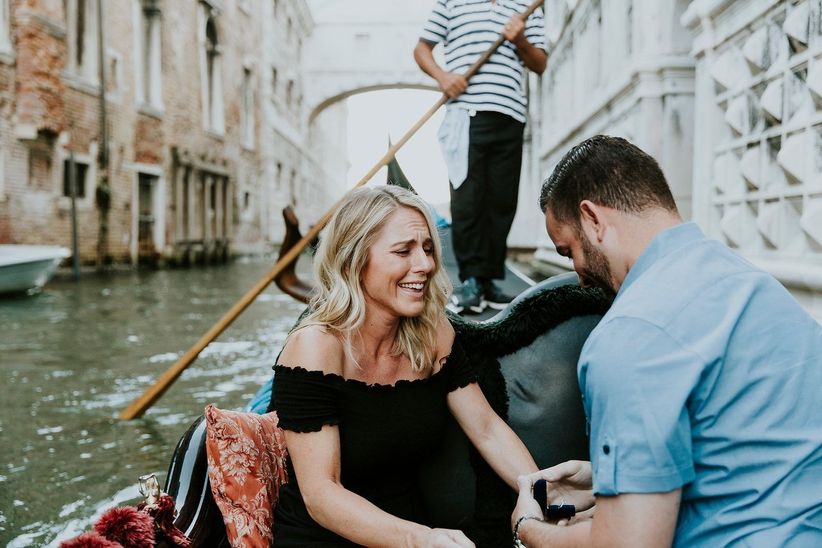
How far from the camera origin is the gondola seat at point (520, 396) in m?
1.47

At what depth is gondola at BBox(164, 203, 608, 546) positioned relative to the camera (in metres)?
1.47

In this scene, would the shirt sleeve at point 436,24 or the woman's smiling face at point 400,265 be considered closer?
the woman's smiling face at point 400,265

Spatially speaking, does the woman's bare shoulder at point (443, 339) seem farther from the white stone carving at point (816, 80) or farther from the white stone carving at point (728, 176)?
the white stone carving at point (728, 176)

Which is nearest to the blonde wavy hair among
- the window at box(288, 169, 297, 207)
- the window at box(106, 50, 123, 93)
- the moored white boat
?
the moored white boat

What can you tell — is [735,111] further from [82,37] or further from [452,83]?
[82,37]

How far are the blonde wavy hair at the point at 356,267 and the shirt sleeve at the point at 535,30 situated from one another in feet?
5.33

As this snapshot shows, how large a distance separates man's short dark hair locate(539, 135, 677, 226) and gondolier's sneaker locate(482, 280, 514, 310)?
177 centimetres

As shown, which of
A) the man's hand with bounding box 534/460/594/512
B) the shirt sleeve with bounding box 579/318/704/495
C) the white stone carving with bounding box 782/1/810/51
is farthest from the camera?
the white stone carving with bounding box 782/1/810/51

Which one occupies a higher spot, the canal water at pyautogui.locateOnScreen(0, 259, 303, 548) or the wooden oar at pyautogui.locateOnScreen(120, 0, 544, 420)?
the wooden oar at pyautogui.locateOnScreen(120, 0, 544, 420)

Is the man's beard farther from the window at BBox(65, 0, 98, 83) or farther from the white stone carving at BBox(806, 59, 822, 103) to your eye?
the window at BBox(65, 0, 98, 83)

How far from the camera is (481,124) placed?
9.19 ft

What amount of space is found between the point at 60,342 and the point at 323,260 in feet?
12.7

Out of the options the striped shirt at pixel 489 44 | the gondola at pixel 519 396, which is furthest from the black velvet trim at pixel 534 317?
the striped shirt at pixel 489 44

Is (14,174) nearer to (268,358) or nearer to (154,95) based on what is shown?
(154,95)
